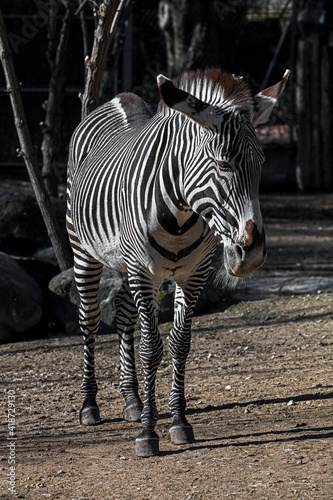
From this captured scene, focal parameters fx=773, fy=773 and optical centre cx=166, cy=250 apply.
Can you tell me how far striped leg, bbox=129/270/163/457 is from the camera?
4.19 meters

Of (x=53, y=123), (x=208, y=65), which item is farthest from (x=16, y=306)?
(x=208, y=65)

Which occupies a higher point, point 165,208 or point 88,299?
point 165,208

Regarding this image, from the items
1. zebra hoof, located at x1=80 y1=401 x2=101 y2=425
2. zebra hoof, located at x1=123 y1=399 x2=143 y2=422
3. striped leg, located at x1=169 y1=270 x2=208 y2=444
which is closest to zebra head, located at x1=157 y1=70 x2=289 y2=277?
striped leg, located at x1=169 y1=270 x2=208 y2=444

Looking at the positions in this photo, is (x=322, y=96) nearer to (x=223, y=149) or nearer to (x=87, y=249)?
(x=87, y=249)

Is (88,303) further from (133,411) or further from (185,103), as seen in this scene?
(185,103)

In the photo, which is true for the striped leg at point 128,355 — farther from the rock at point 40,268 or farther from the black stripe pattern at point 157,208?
the rock at point 40,268

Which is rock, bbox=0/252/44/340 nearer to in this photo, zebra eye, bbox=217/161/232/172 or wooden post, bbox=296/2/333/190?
zebra eye, bbox=217/161/232/172

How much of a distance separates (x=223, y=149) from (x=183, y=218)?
60cm

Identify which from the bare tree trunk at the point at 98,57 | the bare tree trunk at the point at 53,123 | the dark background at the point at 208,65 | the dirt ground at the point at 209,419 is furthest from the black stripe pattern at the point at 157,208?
the dark background at the point at 208,65

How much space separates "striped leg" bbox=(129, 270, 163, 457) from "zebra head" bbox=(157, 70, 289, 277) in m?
0.62

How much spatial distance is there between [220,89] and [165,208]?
0.69 metres

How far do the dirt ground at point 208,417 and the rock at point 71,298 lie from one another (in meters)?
0.19

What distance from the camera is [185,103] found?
3.64 m

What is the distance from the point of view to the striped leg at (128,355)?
4832mm
